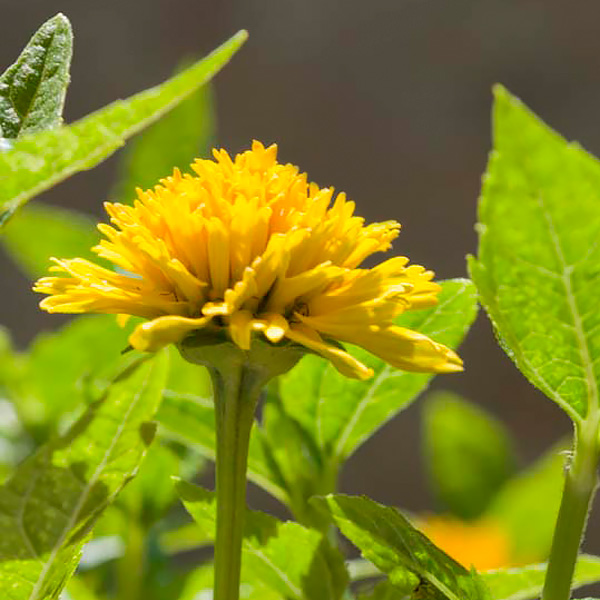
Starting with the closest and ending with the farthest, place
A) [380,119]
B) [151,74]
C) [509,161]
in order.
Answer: [509,161]
[151,74]
[380,119]

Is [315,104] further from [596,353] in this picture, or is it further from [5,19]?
[596,353]

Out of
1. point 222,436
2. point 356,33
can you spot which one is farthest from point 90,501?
point 356,33

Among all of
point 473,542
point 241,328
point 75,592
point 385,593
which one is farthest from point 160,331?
point 473,542

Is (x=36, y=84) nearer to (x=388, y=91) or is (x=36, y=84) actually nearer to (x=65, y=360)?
(x=65, y=360)

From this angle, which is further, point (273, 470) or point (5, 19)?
point (5, 19)

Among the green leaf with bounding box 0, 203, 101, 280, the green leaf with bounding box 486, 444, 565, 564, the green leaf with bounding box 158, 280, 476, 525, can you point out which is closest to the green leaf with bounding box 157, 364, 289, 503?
the green leaf with bounding box 158, 280, 476, 525
